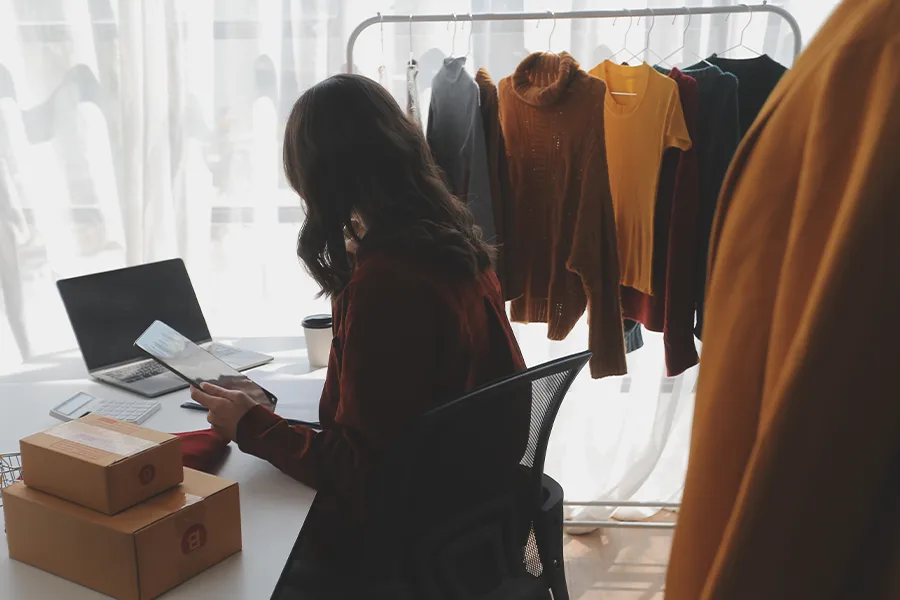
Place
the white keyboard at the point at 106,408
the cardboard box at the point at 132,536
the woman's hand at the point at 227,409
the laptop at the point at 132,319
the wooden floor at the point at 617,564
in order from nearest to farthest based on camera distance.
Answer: the cardboard box at the point at 132,536, the woman's hand at the point at 227,409, the white keyboard at the point at 106,408, the laptop at the point at 132,319, the wooden floor at the point at 617,564

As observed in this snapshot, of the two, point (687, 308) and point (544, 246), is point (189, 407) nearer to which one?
point (544, 246)

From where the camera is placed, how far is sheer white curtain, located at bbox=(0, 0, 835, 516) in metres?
2.18

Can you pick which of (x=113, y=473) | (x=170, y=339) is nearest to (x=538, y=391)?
(x=113, y=473)

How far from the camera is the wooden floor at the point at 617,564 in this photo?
6.95 feet

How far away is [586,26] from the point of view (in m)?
2.15

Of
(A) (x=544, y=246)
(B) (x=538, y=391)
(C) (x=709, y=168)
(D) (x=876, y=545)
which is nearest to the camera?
(D) (x=876, y=545)

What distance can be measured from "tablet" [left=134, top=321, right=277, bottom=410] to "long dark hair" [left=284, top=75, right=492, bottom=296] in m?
0.31

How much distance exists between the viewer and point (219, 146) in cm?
231

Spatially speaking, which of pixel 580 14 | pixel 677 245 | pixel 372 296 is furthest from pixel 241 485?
pixel 580 14

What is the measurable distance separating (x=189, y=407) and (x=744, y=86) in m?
1.46

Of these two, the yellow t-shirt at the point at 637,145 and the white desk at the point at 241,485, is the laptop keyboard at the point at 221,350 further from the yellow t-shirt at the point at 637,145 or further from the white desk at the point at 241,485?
the yellow t-shirt at the point at 637,145

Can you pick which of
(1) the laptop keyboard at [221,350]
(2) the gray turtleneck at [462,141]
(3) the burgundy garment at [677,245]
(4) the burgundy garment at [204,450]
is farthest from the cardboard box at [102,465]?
(3) the burgundy garment at [677,245]

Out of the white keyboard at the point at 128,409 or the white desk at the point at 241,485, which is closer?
the white desk at the point at 241,485

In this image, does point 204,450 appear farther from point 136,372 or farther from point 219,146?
point 219,146
